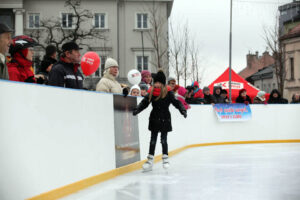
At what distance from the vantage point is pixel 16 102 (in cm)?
482

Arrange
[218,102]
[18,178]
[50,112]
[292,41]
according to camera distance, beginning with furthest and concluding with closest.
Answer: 1. [292,41]
2. [218,102]
3. [50,112]
4. [18,178]

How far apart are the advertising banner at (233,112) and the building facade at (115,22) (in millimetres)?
16853

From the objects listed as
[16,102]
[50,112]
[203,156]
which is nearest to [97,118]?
[50,112]

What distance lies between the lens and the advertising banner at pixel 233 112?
15.9m

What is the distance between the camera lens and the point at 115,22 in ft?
110

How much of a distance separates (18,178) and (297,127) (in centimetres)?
1365

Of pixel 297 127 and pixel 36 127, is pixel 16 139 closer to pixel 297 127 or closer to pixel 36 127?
pixel 36 127

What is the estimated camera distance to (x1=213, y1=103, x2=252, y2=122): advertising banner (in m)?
15.9

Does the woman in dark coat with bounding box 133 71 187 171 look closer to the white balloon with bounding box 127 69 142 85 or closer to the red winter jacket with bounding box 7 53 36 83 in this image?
the white balloon with bounding box 127 69 142 85

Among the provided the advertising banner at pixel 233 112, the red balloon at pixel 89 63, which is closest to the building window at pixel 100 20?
the advertising banner at pixel 233 112

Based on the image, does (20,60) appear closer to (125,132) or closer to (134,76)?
(125,132)

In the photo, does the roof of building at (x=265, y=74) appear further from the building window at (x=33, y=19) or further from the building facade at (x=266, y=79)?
the building window at (x=33, y=19)

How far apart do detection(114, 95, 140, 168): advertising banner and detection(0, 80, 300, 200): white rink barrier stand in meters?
0.25

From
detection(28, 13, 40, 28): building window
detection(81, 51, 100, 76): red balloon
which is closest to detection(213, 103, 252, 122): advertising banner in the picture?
detection(81, 51, 100, 76): red balloon
